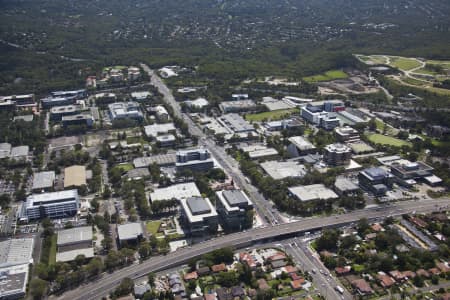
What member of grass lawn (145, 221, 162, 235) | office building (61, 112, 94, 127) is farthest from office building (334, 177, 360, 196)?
office building (61, 112, 94, 127)

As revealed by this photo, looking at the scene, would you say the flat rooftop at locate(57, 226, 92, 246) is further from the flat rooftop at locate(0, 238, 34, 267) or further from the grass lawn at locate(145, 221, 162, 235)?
the grass lawn at locate(145, 221, 162, 235)

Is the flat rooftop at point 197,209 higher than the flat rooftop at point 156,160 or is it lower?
higher

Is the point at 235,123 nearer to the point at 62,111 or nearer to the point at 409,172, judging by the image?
the point at 409,172

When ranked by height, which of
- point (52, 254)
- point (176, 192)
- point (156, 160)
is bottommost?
point (52, 254)

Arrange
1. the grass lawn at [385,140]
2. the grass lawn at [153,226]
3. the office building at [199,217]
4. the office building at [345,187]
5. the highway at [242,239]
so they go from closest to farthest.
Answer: the highway at [242,239], the office building at [199,217], the grass lawn at [153,226], the office building at [345,187], the grass lawn at [385,140]

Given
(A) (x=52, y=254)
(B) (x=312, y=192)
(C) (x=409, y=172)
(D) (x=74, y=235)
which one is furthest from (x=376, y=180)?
(A) (x=52, y=254)

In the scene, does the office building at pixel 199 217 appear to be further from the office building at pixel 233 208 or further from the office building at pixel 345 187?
the office building at pixel 345 187

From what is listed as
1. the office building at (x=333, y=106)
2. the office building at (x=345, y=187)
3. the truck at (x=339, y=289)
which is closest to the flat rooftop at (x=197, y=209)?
the truck at (x=339, y=289)

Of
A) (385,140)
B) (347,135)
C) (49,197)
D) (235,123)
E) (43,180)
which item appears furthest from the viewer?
(235,123)
